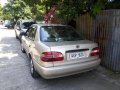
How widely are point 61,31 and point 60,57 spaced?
50.2 inches

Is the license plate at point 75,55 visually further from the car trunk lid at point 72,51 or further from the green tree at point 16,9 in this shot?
the green tree at point 16,9

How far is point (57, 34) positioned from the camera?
4.64 m

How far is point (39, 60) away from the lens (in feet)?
13.0

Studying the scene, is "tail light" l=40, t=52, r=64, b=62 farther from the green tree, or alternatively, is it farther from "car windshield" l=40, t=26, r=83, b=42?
the green tree

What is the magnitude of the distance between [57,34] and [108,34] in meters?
1.66

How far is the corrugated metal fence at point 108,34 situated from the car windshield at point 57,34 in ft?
3.37

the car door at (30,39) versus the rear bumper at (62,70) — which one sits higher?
the car door at (30,39)

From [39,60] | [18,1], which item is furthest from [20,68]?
[18,1]

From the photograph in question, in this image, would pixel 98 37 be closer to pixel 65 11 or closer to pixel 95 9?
pixel 95 9

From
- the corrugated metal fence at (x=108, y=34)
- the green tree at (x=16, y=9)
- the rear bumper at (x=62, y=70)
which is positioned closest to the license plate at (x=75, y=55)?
the rear bumper at (x=62, y=70)

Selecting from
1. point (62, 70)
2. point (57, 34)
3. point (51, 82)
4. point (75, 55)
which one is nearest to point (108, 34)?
point (57, 34)

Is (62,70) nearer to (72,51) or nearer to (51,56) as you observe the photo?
(51,56)

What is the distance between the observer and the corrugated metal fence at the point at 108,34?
4853mm

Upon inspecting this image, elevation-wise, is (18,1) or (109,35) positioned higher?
(18,1)
